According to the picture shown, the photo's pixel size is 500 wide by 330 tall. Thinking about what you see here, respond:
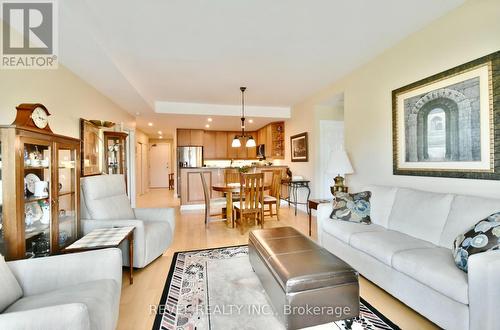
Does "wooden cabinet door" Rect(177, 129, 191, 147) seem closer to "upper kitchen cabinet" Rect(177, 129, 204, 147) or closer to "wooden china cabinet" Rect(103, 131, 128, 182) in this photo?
"upper kitchen cabinet" Rect(177, 129, 204, 147)

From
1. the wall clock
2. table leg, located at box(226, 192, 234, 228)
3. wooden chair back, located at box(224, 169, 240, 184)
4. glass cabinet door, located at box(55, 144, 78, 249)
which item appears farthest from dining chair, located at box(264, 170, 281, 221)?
the wall clock

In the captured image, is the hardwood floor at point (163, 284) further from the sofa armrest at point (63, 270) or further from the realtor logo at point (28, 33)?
the realtor logo at point (28, 33)

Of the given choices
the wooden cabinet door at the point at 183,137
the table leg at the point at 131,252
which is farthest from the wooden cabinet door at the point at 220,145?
the table leg at the point at 131,252

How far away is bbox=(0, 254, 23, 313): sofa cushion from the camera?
3.76 ft

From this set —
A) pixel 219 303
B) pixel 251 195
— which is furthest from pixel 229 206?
pixel 219 303

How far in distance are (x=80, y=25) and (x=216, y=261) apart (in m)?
2.66

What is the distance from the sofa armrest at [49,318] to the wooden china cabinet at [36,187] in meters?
0.93

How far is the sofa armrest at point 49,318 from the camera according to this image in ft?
2.81

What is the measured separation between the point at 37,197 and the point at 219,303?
168cm

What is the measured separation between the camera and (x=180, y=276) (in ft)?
7.41

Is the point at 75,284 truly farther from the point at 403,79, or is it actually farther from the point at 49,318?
the point at 403,79

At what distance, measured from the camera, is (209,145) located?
776 cm

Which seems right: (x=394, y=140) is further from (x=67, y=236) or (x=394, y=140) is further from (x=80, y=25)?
(x=67, y=236)

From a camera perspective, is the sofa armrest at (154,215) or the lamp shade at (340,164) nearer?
the sofa armrest at (154,215)
